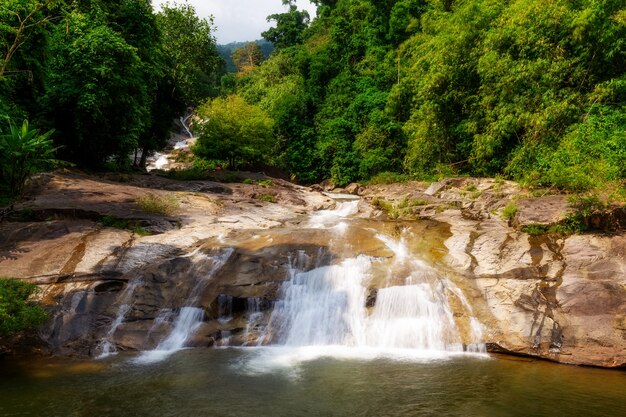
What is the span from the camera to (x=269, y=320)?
35.2ft

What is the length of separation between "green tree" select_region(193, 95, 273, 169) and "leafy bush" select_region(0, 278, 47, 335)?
20.6 meters

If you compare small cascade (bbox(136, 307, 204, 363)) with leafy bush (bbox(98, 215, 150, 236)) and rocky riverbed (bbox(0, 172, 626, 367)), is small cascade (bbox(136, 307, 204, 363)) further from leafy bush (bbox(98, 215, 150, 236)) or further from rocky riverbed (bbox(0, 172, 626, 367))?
leafy bush (bbox(98, 215, 150, 236))

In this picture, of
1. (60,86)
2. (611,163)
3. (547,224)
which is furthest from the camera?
(60,86)

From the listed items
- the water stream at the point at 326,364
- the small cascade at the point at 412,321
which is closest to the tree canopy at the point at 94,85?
the water stream at the point at 326,364

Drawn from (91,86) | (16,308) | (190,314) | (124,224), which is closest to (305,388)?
(190,314)

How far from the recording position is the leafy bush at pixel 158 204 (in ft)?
53.2

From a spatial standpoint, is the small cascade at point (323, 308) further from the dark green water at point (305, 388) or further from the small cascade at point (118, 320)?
the small cascade at point (118, 320)

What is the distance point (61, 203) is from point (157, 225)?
3625 mm

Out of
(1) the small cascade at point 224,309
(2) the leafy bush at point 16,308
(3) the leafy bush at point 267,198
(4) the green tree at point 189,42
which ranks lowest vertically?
(1) the small cascade at point 224,309

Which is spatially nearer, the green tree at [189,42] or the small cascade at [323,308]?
the small cascade at [323,308]

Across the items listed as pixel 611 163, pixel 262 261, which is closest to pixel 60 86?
pixel 262 261

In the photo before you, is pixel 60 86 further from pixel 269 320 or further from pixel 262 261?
pixel 269 320

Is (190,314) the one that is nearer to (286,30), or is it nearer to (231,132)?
(231,132)

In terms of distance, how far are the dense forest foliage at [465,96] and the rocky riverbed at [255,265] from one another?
10.7ft
